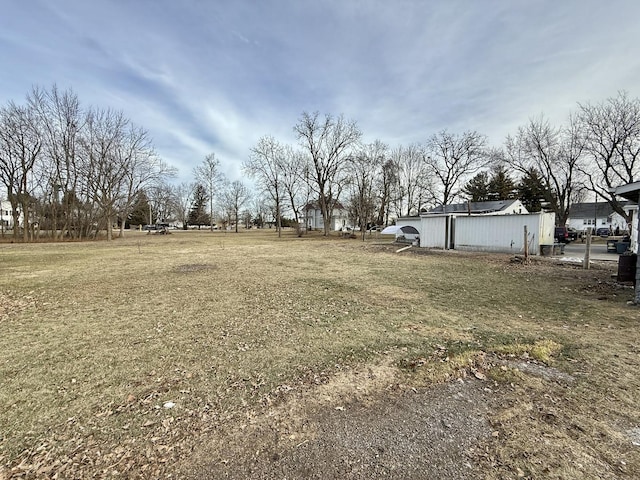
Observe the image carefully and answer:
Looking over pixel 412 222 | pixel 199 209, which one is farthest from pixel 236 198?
pixel 412 222

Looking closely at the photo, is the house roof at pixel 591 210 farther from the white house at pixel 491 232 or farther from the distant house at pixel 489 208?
the white house at pixel 491 232

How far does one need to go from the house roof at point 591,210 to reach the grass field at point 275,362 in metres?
59.5

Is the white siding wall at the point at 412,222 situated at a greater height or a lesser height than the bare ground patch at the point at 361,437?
greater

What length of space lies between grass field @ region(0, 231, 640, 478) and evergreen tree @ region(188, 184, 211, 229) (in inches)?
2390

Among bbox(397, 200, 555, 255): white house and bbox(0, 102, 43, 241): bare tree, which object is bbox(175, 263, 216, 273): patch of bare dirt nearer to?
bbox(397, 200, 555, 255): white house

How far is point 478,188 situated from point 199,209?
55.5 meters

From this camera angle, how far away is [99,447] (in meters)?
2.07

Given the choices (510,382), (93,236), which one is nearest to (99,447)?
(510,382)

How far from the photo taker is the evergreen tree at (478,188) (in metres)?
40.8

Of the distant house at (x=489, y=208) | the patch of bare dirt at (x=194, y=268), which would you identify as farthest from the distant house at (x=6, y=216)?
the distant house at (x=489, y=208)

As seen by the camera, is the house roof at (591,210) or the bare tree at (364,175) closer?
the bare tree at (364,175)

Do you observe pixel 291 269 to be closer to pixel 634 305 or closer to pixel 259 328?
pixel 259 328

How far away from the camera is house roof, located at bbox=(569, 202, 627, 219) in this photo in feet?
165

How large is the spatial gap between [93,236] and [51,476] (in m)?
34.5
